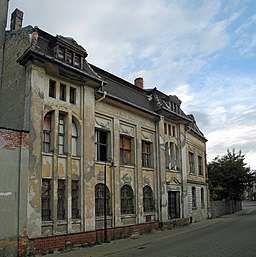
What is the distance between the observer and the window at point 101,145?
19984 millimetres

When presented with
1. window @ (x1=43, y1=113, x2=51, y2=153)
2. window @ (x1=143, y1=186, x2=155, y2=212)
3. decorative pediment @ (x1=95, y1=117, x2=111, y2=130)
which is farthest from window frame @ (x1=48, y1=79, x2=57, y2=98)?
window @ (x1=143, y1=186, x2=155, y2=212)

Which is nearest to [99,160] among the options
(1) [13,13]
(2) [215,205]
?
(1) [13,13]

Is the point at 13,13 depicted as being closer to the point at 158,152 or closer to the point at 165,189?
the point at 158,152

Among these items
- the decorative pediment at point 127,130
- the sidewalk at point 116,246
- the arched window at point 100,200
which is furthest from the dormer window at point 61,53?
the sidewalk at point 116,246

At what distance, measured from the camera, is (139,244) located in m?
17.3

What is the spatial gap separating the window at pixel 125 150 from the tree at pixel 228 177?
77.1 ft

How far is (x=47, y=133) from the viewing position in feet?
53.9

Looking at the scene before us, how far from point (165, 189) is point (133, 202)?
12.4 ft

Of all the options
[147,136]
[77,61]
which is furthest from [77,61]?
[147,136]

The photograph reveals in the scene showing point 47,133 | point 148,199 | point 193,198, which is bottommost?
point 193,198

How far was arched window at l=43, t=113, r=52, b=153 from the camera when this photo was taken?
637 inches

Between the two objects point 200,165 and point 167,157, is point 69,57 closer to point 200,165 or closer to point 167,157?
point 167,157

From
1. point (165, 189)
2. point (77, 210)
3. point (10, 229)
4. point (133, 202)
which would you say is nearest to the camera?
point (10, 229)

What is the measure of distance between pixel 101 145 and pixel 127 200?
155 inches
